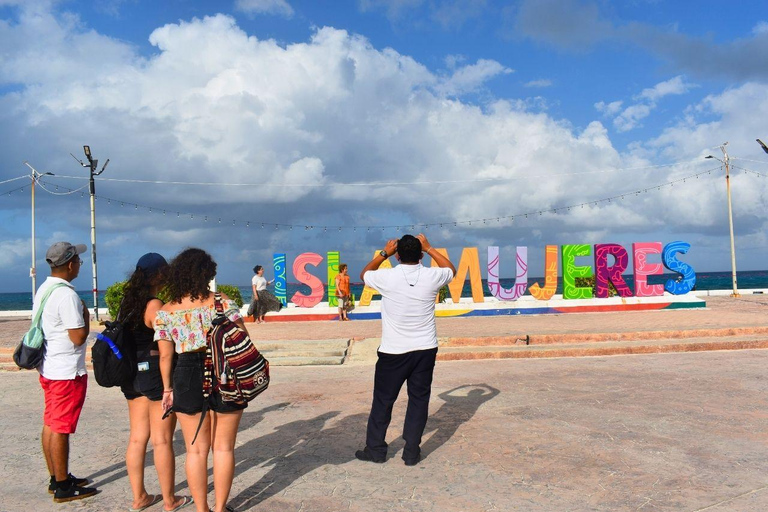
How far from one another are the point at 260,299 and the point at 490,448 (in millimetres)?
13213

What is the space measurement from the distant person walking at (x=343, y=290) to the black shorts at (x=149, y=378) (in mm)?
14195

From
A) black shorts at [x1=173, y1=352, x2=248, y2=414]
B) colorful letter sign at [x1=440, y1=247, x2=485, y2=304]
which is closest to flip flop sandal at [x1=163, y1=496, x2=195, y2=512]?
black shorts at [x1=173, y1=352, x2=248, y2=414]

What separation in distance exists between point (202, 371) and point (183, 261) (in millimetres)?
677

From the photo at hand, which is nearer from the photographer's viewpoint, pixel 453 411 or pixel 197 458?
pixel 197 458

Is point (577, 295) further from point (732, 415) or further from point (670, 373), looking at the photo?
point (732, 415)

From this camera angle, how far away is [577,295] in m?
20.1

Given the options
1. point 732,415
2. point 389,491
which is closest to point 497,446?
point 389,491

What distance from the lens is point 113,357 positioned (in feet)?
13.1

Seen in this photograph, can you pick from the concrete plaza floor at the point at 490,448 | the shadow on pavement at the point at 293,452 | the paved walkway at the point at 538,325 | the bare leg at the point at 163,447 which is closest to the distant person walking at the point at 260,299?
the paved walkway at the point at 538,325

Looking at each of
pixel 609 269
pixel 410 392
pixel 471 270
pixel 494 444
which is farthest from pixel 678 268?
pixel 410 392

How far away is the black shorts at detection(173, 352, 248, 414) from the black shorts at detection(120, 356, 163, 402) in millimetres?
380

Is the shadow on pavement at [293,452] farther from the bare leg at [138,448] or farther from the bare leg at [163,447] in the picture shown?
the bare leg at [138,448]

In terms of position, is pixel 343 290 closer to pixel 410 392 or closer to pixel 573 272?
pixel 573 272

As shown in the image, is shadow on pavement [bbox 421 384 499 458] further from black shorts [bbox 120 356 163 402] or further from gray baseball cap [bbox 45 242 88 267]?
gray baseball cap [bbox 45 242 88 267]
